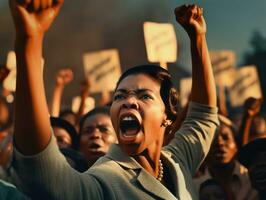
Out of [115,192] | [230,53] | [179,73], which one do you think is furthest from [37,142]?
[179,73]

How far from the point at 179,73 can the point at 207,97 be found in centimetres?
2355

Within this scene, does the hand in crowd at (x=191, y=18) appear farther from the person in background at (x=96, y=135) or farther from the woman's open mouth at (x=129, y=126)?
the person in background at (x=96, y=135)

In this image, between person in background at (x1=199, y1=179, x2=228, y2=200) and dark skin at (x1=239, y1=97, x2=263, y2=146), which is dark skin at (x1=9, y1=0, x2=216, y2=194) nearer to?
person in background at (x1=199, y1=179, x2=228, y2=200)

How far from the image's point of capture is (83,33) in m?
28.3

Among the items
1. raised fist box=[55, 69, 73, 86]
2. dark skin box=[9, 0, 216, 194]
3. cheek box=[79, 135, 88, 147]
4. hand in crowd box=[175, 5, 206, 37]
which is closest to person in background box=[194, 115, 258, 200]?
cheek box=[79, 135, 88, 147]

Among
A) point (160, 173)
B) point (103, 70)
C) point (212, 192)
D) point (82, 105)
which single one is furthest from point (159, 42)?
point (160, 173)

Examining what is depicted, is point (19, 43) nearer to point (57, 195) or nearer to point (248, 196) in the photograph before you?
point (57, 195)

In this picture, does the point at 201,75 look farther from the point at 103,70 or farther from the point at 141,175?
the point at 103,70

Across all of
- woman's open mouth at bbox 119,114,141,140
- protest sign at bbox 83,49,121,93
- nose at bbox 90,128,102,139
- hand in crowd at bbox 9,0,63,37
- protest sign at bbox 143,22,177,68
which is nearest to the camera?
hand in crowd at bbox 9,0,63,37

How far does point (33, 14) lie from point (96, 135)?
265cm

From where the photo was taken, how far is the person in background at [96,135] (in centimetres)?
488

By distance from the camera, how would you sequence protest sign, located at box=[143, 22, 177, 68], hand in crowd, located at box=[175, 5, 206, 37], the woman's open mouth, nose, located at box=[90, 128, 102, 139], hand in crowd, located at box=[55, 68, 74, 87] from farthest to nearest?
hand in crowd, located at box=[55, 68, 74, 87] → protest sign, located at box=[143, 22, 177, 68] → nose, located at box=[90, 128, 102, 139] → hand in crowd, located at box=[175, 5, 206, 37] → the woman's open mouth

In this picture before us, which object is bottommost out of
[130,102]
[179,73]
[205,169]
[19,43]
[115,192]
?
[179,73]

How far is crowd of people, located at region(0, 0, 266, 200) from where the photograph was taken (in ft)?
7.64
